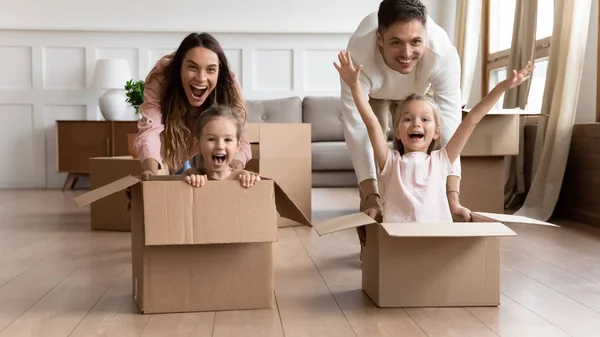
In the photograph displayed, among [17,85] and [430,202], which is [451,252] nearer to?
[430,202]

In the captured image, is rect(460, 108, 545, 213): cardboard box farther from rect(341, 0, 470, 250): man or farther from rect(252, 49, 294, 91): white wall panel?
rect(252, 49, 294, 91): white wall panel

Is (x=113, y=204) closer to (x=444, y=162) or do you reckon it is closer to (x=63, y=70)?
A: (x=444, y=162)

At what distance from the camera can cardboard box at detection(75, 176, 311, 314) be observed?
5.77 feet

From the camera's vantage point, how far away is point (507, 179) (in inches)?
173

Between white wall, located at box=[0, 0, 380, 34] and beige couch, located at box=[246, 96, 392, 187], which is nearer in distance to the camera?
beige couch, located at box=[246, 96, 392, 187]

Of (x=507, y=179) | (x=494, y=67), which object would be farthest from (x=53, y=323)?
(x=494, y=67)

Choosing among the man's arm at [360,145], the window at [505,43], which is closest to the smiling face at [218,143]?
the man's arm at [360,145]

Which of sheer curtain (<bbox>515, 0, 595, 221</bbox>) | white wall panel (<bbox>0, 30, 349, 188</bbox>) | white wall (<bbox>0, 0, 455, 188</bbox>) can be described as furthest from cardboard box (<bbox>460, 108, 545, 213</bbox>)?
white wall panel (<bbox>0, 30, 349, 188</bbox>)

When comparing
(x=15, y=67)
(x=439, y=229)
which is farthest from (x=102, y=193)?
(x=15, y=67)

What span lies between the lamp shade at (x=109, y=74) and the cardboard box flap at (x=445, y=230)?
4.58m

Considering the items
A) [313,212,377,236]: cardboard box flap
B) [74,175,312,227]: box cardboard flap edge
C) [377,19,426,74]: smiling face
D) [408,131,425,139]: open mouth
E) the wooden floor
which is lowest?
the wooden floor

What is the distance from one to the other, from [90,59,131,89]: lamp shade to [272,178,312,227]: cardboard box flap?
167 inches

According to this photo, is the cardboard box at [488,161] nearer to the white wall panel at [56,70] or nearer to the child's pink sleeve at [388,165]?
the child's pink sleeve at [388,165]

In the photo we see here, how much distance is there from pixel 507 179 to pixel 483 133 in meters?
0.82
